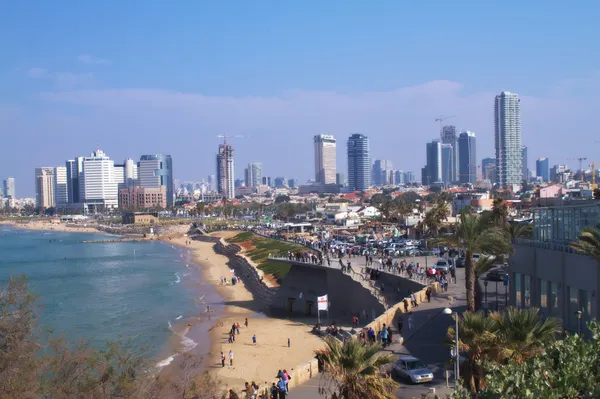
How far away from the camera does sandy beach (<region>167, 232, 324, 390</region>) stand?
25967 millimetres

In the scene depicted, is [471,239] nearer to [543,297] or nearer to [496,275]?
[543,297]

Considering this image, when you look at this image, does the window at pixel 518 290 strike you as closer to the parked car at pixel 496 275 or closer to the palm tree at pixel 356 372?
the parked car at pixel 496 275

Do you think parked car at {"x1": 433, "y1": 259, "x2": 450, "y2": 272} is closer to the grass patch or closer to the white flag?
the white flag

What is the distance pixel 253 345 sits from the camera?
3078cm

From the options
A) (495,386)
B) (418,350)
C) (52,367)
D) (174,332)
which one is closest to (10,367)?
(52,367)

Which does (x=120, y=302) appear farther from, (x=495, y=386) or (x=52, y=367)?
(x=495, y=386)

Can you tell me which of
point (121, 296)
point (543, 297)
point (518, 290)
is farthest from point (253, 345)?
point (121, 296)

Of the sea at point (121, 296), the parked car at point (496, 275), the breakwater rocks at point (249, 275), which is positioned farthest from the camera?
the breakwater rocks at point (249, 275)

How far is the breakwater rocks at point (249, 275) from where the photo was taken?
43062 mm

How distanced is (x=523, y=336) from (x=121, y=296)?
41.0 metres

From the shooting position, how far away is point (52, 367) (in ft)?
48.3

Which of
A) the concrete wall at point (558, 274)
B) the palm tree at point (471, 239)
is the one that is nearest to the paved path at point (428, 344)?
the palm tree at point (471, 239)

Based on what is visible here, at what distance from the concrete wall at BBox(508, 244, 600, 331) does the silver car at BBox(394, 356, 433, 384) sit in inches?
192

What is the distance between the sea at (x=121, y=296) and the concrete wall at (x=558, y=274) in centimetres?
1282
